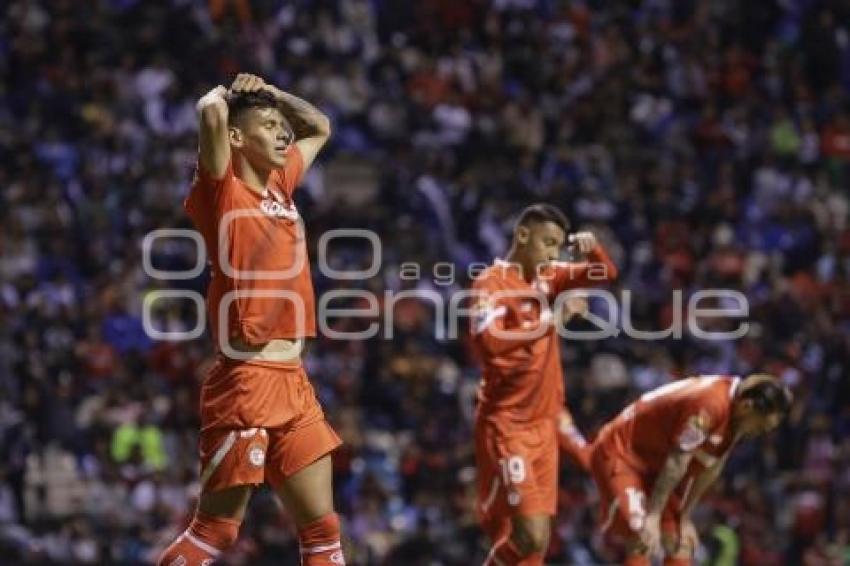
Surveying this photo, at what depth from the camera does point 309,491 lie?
8.25 metres

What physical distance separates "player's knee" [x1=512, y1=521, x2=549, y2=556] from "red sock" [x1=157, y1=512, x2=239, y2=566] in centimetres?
264

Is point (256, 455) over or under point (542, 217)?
under

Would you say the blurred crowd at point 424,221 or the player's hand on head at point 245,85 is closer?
the player's hand on head at point 245,85

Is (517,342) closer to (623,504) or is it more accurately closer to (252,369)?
(623,504)

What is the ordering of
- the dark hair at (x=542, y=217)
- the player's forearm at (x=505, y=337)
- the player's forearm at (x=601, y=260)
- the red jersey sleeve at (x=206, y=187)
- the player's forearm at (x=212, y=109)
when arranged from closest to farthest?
the player's forearm at (x=212, y=109), the red jersey sleeve at (x=206, y=187), the player's forearm at (x=505, y=337), the dark hair at (x=542, y=217), the player's forearm at (x=601, y=260)

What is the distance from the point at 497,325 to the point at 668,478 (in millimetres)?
1308

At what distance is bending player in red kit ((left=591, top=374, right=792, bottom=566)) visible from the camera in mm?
10523

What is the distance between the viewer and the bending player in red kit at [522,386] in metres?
10.6

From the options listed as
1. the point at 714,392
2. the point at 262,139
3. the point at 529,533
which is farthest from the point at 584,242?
the point at 262,139

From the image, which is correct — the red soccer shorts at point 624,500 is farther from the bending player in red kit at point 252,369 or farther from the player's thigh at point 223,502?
the player's thigh at point 223,502

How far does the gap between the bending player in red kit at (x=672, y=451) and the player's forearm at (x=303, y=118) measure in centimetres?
298

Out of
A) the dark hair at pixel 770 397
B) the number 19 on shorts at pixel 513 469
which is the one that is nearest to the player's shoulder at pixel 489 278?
the number 19 on shorts at pixel 513 469

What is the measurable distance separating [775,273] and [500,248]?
9.13ft

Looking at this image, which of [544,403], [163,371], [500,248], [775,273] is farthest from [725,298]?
[544,403]
